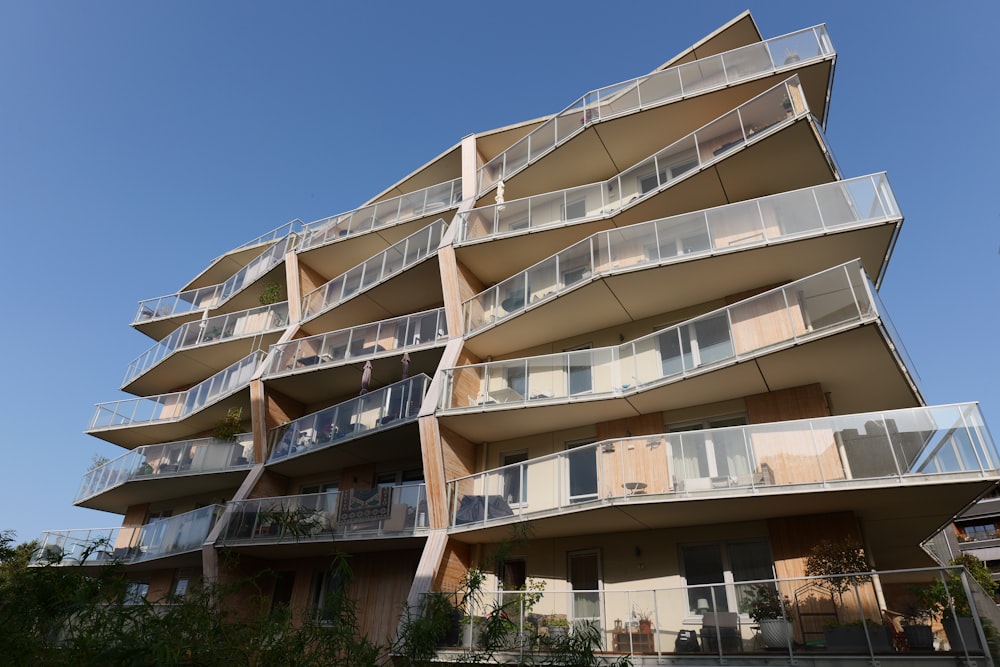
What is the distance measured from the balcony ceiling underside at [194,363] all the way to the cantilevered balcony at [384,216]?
14.2ft

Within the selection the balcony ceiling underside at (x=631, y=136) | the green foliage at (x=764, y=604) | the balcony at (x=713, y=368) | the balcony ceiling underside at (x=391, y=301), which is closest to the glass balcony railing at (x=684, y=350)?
the balcony at (x=713, y=368)

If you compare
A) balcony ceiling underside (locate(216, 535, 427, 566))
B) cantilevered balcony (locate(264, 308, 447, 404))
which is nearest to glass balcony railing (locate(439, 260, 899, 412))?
cantilevered balcony (locate(264, 308, 447, 404))

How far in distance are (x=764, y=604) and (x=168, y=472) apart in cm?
2116

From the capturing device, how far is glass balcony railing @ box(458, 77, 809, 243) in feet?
47.7

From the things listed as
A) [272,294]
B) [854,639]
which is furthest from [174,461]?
[854,639]

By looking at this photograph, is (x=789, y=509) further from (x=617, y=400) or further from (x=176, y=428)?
(x=176, y=428)

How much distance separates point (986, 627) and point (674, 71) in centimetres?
1453

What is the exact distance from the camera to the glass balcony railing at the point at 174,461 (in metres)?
21.5

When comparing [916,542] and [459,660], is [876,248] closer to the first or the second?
[916,542]

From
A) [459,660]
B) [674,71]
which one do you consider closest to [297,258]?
[674,71]

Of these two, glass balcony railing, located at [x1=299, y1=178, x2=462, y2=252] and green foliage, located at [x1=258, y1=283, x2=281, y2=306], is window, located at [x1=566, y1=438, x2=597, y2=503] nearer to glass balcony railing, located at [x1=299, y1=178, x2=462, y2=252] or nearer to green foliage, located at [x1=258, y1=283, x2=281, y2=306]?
glass balcony railing, located at [x1=299, y1=178, x2=462, y2=252]

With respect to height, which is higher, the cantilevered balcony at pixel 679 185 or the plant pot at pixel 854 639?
the cantilevered balcony at pixel 679 185

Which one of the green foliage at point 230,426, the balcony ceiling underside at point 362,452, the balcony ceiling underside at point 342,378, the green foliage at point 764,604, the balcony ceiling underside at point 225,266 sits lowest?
the green foliage at point 764,604

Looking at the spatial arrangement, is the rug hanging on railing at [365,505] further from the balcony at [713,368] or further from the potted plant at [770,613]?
the potted plant at [770,613]
